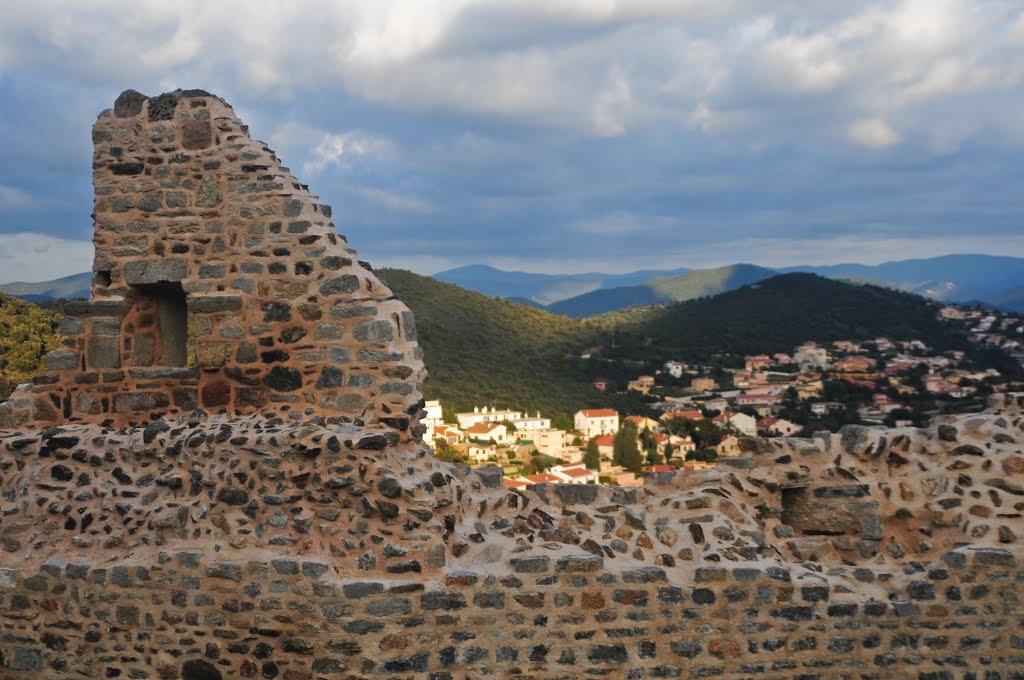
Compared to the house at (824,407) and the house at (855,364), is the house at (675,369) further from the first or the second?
the house at (824,407)

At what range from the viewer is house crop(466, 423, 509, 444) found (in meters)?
40.9

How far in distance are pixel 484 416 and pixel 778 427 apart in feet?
52.0

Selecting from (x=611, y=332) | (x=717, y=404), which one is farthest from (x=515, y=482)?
(x=611, y=332)

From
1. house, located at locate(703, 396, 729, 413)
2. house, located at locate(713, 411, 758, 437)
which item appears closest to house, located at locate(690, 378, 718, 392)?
house, located at locate(703, 396, 729, 413)

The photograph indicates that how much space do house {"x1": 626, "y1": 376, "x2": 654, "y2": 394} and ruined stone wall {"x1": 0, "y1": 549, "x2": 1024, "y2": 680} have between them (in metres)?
47.4

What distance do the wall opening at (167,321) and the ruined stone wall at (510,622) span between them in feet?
5.27

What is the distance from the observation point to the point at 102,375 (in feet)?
17.7

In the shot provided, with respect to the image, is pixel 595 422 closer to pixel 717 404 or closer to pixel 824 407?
pixel 717 404

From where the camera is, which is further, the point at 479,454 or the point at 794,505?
the point at 479,454

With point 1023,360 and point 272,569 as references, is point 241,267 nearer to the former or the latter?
point 272,569

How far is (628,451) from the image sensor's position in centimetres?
3616

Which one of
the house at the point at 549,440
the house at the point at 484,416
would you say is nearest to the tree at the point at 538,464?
the house at the point at 549,440

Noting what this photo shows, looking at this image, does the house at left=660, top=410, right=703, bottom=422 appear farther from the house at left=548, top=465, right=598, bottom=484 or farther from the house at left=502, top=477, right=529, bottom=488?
the house at left=502, top=477, right=529, bottom=488

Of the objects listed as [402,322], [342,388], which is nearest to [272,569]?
[342,388]
